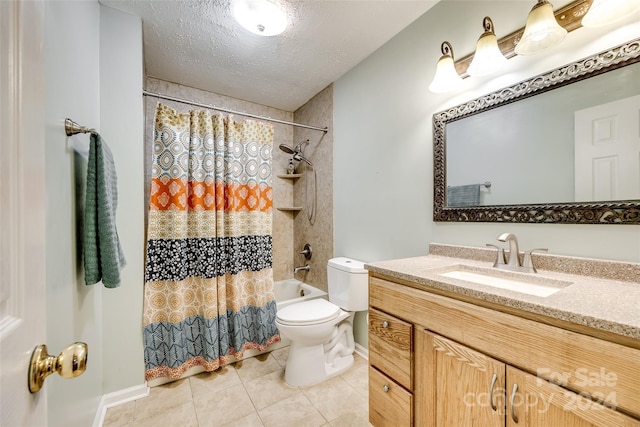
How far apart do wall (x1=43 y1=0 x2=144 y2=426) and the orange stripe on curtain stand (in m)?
0.18

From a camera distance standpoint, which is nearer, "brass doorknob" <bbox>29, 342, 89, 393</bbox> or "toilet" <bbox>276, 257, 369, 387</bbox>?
"brass doorknob" <bbox>29, 342, 89, 393</bbox>

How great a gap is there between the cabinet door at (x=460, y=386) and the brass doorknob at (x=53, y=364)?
995mm

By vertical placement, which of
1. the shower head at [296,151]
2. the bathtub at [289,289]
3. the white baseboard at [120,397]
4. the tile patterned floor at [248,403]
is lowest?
the tile patterned floor at [248,403]

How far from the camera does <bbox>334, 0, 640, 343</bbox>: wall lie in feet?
3.42

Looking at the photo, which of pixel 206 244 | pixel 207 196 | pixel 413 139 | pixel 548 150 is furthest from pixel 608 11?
pixel 206 244

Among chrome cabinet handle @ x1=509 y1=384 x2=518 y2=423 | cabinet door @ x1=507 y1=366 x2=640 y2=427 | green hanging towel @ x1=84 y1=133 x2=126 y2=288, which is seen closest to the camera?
cabinet door @ x1=507 y1=366 x2=640 y2=427

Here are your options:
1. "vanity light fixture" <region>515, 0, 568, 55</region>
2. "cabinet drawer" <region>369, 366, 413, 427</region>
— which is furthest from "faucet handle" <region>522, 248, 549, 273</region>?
"vanity light fixture" <region>515, 0, 568, 55</region>

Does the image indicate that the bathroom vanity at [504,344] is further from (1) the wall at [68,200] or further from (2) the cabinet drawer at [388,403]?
(1) the wall at [68,200]

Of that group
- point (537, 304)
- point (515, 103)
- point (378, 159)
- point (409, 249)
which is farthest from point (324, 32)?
point (537, 304)

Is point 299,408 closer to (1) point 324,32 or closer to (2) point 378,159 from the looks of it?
(2) point 378,159

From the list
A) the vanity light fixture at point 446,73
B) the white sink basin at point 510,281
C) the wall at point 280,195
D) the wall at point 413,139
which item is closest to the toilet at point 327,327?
the wall at point 413,139

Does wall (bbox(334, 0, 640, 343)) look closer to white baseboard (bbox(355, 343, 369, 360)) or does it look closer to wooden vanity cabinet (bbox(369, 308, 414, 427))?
white baseboard (bbox(355, 343, 369, 360))

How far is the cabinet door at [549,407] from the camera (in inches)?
23.5

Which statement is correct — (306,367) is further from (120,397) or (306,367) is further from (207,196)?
(207,196)
